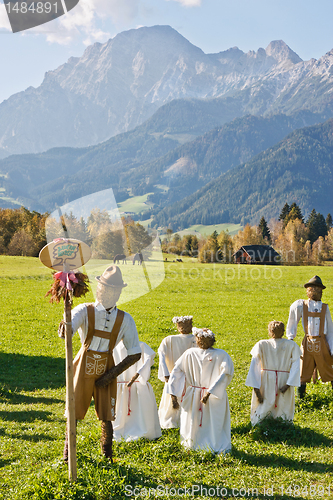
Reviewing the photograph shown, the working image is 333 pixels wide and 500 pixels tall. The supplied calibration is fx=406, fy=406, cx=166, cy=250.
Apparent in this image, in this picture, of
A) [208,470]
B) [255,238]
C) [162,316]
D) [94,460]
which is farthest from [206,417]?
[255,238]

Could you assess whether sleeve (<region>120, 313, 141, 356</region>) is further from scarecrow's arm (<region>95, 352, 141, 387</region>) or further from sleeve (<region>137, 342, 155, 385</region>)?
sleeve (<region>137, 342, 155, 385</region>)

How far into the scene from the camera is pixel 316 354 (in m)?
9.77

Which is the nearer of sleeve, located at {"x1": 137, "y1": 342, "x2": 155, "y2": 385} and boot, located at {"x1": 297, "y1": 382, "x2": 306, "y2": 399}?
sleeve, located at {"x1": 137, "y1": 342, "x2": 155, "y2": 385}

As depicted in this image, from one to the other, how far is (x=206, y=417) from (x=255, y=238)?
375 ft

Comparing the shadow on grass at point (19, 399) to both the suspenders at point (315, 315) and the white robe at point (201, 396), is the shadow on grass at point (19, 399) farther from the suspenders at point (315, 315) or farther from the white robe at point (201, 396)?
the suspenders at point (315, 315)

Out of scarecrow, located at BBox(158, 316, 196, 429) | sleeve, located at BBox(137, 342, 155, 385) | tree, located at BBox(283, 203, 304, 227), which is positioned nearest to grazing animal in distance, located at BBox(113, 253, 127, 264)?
scarecrow, located at BBox(158, 316, 196, 429)

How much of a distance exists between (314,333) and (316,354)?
51cm

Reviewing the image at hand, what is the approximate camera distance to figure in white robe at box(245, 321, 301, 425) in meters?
8.16

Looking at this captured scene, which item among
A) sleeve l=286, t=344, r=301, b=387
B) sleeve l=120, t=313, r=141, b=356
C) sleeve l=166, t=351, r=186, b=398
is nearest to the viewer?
sleeve l=120, t=313, r=141, b=356

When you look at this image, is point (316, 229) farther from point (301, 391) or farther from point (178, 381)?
point (178, 381)

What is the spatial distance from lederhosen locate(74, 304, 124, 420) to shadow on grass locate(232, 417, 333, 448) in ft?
11.0

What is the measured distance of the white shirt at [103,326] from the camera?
586cm

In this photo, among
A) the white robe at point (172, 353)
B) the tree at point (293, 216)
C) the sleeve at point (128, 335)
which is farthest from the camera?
the tree at point (293, 216)

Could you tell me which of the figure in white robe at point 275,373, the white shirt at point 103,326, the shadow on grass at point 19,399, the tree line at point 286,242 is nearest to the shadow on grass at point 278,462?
the figure in white robe at point 275,373
